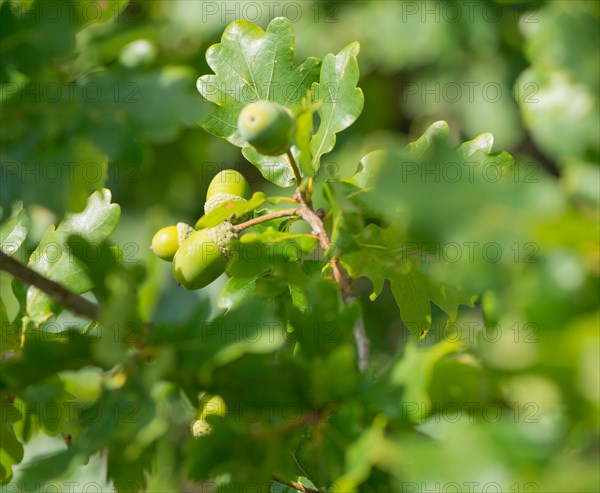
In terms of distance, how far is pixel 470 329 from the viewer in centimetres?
115

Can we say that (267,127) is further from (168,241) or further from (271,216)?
(168,241)

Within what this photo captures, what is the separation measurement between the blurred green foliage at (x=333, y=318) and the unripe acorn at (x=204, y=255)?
35mm

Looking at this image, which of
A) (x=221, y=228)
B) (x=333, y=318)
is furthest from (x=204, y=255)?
(x=333, y=318)

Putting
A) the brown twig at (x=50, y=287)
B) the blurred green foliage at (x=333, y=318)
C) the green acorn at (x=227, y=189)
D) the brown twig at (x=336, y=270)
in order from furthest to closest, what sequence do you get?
1. the green acorn at (x=227, y=189)
2. the brown twig at (x=336, y=270)
3. the brown twig at (x=50, y=287)
4. the blurred green foliage at (x=333, y=318)

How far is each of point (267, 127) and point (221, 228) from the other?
0.20m

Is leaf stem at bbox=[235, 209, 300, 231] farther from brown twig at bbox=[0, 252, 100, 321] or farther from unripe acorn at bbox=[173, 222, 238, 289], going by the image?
brown twig at bbox=[0, 252, 100, 321]

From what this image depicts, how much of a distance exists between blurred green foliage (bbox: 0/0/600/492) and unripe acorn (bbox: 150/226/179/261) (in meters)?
0.05

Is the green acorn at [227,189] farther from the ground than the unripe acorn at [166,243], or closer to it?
farther from the ground

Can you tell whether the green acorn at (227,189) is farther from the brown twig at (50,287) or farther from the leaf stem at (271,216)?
the brown twig at (50,287)

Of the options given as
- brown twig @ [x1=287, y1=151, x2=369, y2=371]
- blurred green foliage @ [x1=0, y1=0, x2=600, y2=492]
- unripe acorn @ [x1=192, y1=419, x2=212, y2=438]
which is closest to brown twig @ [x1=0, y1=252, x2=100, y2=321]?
blurred green foliage @ [x1=0, y1=0, x2=600, y2=492]

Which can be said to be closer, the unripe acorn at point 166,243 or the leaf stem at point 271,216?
the leaf stem at point 271,216

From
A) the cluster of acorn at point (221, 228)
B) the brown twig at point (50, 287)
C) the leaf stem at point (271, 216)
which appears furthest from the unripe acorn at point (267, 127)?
the brown twig at point (50, 287)

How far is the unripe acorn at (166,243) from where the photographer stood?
1.22 metres

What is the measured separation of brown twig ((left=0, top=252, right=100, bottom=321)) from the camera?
873mm
